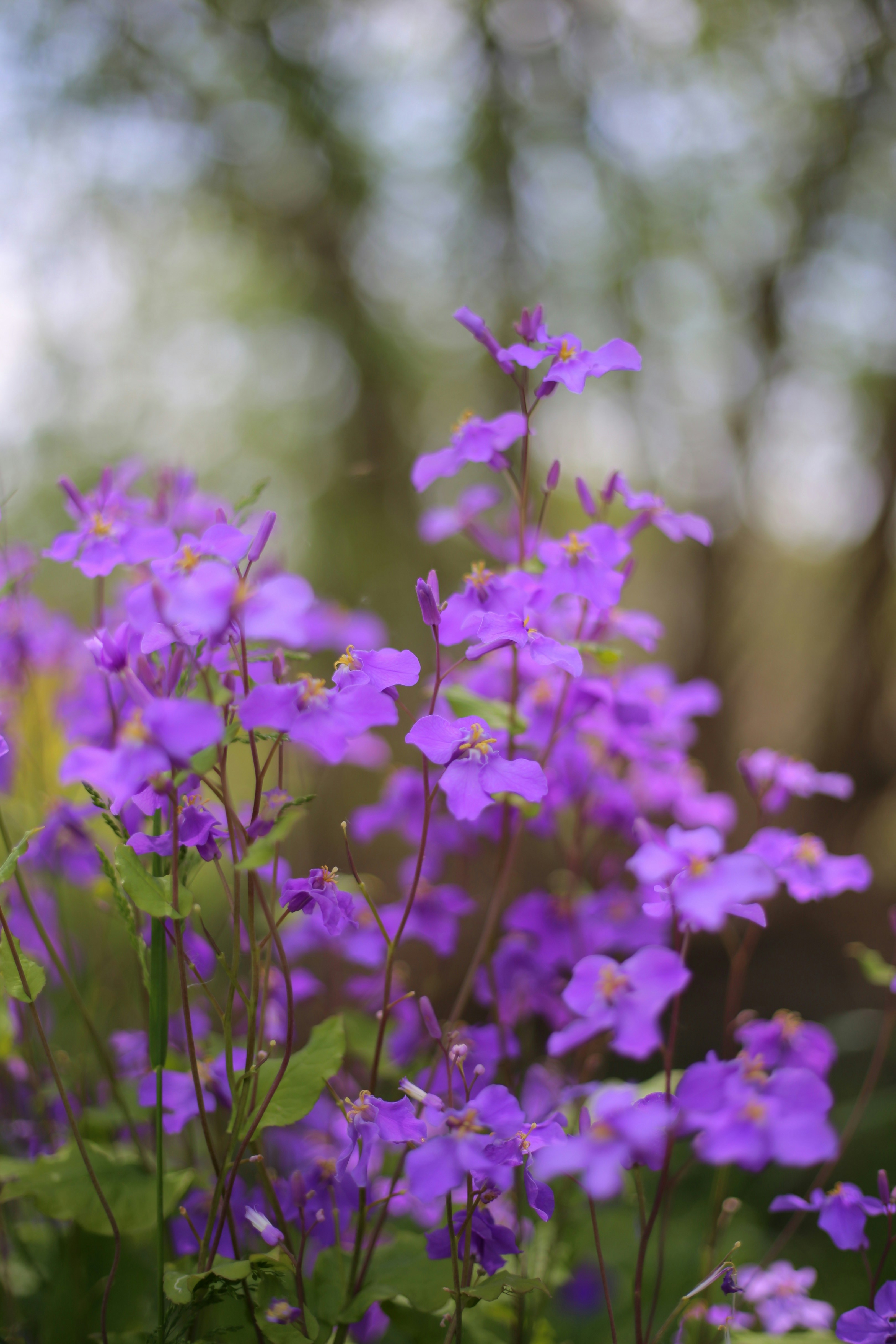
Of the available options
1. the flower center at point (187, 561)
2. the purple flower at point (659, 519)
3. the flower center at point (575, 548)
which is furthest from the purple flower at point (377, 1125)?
the purple flower at point (659, 519)

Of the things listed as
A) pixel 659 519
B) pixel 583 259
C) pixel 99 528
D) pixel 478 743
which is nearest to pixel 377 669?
pixel 478 743

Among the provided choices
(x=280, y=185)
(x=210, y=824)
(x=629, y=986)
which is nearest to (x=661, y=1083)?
(x=629, y=986)

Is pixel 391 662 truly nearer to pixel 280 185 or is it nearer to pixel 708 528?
pixel 708 528

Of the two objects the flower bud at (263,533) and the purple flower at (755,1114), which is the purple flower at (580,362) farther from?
the purple flower at (755,1114)

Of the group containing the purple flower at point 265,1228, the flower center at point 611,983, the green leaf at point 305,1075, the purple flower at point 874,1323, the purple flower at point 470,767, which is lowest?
the purple flower at point 874,1323

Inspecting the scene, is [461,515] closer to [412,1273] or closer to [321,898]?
[321,898]

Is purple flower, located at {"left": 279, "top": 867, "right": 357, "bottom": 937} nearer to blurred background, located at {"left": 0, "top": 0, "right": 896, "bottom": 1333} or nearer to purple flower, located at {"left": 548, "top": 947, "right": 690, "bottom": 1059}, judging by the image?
purple flower, located at {"left": 548, "top": 947, "right": 690, "bottom": 1059}
